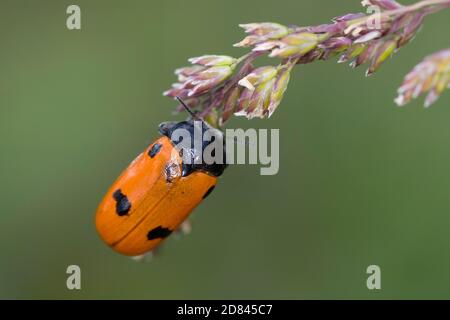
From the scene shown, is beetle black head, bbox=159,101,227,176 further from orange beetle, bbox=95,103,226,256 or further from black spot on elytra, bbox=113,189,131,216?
black spot on elytra, bbox=113,189,131,216

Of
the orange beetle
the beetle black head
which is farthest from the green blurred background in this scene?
the beetle black head

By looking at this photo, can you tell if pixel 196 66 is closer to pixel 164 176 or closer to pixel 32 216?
pixel 164 176

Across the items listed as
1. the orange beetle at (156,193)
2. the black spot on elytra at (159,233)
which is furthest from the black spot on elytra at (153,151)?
the black spot on elytra at (159,233)

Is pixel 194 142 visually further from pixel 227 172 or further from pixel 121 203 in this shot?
pixel 227 172

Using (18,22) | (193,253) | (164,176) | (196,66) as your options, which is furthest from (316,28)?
(18,22)

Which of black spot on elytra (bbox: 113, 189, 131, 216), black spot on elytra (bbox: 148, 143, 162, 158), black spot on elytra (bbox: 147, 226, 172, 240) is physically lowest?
black spot on elytra (bbox: 147, 226, 172, 240)

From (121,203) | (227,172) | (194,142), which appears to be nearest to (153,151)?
(194,142)
